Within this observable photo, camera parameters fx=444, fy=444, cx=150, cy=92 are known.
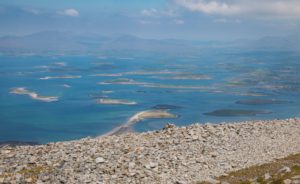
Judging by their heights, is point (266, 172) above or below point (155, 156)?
below

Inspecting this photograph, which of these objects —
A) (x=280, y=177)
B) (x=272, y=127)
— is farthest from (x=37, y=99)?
(x=280, y=177)

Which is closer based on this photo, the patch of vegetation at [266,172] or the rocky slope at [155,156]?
the patch of vegetation at [266,172]

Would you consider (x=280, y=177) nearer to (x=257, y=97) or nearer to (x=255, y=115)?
(x=255, y=115)

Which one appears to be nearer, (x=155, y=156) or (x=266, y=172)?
(x=266, y=172)

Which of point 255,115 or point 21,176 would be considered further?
point 255,115

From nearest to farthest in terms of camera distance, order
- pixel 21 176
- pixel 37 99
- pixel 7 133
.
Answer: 1. pixel 21 176
2. pixel 7 133
3. pixel 37 99

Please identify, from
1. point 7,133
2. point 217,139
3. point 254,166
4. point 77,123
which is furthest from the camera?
point 77,123

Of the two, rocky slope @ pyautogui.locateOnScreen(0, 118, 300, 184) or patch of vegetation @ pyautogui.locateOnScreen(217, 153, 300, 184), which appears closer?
patch of vegetation @ pyautogui.locateOnScreen(217, 153, 300, 184)

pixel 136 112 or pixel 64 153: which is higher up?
pixel 64 153
